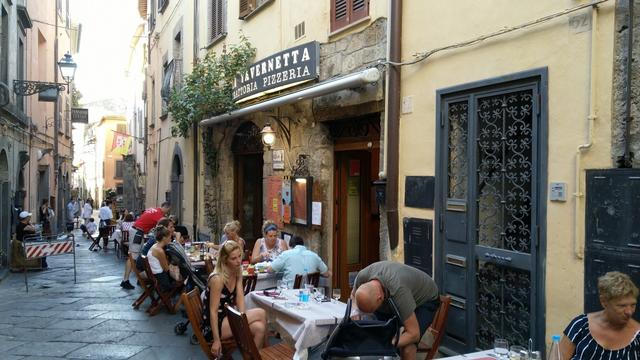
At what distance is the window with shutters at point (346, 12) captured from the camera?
7.01 metres

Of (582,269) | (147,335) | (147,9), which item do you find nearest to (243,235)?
(147,335)

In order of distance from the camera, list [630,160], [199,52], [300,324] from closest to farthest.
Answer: [630,160] < [300,324] < [199,52]

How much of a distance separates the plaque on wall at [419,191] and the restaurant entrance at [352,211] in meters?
2.03

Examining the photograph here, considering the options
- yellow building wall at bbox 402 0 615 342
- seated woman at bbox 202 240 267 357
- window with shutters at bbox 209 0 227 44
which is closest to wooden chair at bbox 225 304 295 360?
seated woman at bbox 202 240 267 357

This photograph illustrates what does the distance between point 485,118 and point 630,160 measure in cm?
153

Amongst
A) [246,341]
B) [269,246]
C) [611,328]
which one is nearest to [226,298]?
[246,341]

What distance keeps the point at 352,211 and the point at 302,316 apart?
3.71 metres

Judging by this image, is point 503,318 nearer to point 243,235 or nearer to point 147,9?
point 243,235

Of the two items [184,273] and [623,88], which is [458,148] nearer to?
[623,88]

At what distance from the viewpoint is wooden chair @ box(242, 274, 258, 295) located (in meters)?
6.81

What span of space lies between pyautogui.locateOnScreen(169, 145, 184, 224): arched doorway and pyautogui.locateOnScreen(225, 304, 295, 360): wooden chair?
35.8 ft

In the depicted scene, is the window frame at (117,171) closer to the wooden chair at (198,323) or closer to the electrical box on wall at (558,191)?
the wooden chair at (198,323)

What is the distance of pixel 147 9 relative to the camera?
22.4 m

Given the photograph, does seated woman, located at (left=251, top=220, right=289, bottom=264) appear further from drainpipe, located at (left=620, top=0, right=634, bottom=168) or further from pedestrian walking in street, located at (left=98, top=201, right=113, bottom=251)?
pedestrian walking in street, located at (left=98, top=201, right=113, bottom=251)
